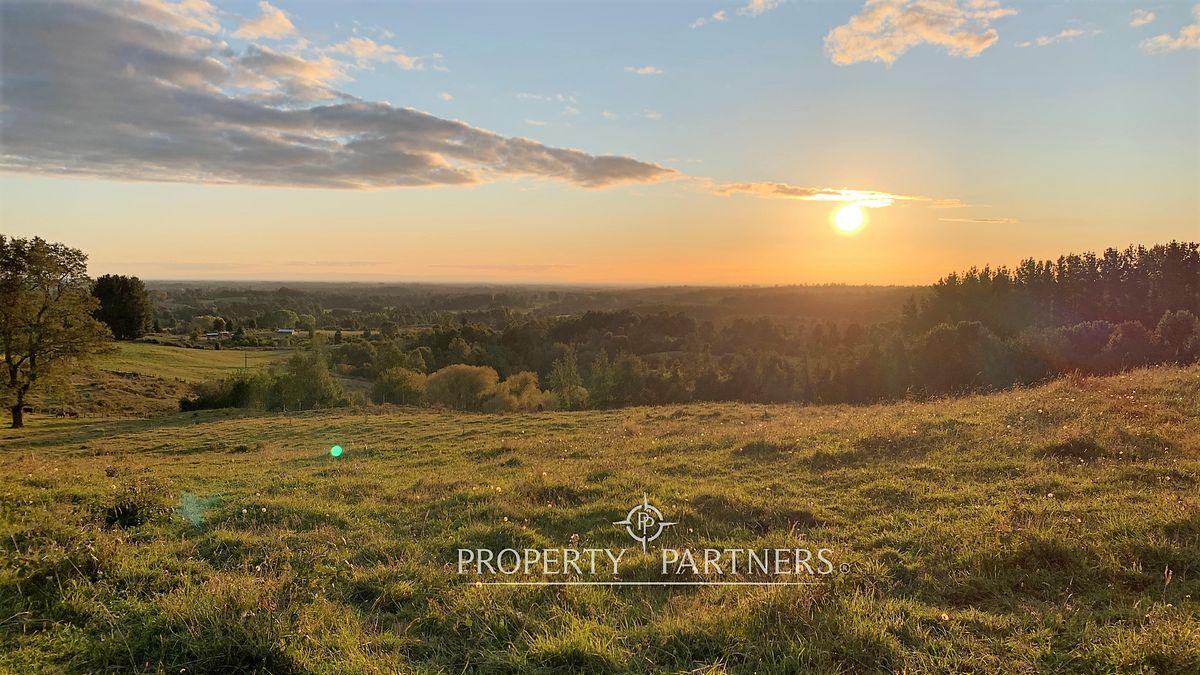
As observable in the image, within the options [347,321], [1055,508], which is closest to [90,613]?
[1055,508]

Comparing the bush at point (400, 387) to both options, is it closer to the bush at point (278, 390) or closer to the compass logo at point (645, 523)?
the bush at point (278, 390)

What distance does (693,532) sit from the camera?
7105mm

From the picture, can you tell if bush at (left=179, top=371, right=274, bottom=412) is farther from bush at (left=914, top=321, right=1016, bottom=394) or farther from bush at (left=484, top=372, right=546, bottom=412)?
bush at (left=914, top=321, right=1016, bottom=394)

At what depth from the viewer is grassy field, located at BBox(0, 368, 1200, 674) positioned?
423 centimetres

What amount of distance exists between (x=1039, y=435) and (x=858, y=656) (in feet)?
29.0

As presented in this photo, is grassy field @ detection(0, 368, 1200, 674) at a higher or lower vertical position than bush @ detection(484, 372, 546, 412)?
higher

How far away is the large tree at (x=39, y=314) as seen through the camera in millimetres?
33125

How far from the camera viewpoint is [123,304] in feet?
254

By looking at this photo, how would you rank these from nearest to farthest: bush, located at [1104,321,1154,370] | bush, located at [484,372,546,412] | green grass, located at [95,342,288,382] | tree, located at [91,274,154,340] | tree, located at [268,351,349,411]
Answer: bush, located at [1104,321,1154,370]
bush, located at [484,372,546,412]
tree, located at [268,351,349,411]
green grass, located at [95,342,288,382]
tree, located at [91,274,154,340]

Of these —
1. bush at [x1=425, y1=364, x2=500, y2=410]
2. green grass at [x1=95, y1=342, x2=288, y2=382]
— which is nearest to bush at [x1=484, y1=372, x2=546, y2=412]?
bush at [x1=425, y1=364, x2=500, y2=410]

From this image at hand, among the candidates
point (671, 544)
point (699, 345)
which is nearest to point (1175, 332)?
point (671, 544)

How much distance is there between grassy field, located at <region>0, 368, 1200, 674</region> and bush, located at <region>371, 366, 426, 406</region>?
45.2m

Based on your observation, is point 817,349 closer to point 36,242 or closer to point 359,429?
point 359,429

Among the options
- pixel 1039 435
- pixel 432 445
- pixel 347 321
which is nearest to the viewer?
pixel 1039 435
